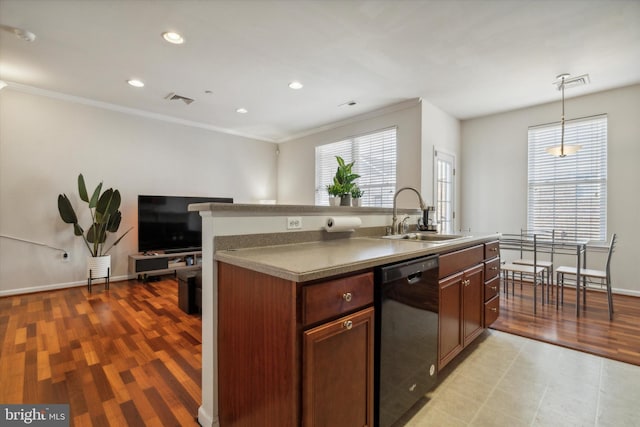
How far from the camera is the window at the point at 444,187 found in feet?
15.0

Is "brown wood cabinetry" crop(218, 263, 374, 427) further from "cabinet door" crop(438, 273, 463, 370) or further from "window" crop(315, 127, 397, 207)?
"window" crop(315, 127, 397, 207)

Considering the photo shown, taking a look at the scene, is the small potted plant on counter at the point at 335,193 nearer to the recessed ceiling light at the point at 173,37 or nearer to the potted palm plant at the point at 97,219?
the recessed ceiling light at the point at 173,37

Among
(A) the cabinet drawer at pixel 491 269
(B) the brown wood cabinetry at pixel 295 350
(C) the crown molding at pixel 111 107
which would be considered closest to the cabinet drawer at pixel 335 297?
(B) the brown wood cabinetry at pixel 295 350

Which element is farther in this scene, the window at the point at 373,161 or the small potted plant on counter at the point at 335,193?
the window at the point at 373,161

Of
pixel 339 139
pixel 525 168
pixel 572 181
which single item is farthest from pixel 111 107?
pixel 572 181

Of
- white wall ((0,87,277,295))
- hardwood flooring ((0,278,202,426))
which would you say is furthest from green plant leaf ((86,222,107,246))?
hardwood flooring ((0,278,202,426))

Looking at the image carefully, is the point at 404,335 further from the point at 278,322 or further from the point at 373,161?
the point at 373,161

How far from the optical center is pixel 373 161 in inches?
196

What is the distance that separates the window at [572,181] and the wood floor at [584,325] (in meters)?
1.05

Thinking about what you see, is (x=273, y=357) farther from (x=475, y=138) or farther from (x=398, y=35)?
(x=475, y=138)

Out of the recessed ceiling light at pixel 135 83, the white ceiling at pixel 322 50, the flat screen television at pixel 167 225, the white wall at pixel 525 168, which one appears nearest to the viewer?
the white ceiling at pixel 322 50

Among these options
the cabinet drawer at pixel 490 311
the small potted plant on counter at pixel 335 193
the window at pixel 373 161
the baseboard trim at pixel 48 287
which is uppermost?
the window at pixel 373 161

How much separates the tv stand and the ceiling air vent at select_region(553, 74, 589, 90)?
534 cm

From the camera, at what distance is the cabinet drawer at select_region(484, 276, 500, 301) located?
2479 millimetres
